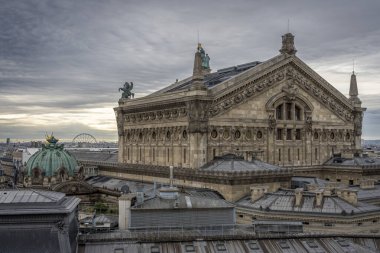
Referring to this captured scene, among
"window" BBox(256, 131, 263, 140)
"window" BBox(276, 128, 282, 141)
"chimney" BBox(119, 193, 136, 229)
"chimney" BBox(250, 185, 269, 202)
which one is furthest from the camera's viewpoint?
"window" BBox(276, 128, 282, 141)

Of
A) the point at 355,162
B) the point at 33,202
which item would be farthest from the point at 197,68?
the point at 33,202

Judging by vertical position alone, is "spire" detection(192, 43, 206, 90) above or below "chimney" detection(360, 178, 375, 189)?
above

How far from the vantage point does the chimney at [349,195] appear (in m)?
67.4

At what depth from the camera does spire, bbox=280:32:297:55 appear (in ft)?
303

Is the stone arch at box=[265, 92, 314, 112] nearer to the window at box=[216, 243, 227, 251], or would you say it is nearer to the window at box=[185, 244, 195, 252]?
the window at box=[216, 243, 227, 251]

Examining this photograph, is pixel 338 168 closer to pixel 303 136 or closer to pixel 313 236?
pixel 303 136

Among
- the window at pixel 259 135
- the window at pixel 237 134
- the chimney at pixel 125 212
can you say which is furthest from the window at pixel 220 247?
the window at pixel 259 135

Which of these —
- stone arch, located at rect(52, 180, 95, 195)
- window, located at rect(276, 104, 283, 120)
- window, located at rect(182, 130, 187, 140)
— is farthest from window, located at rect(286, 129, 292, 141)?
stone arch, located at rect(52, 180, 95, 195)

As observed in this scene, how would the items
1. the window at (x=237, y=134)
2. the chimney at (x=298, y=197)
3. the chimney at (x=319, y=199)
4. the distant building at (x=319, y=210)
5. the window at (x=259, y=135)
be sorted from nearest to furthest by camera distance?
the distant building at (x=319, y=210) < the chimney at (x=319, y=199) < the chimney at (x=298, y=197) < the window at (x=237, y=134) < the window at (x=259, y=135)

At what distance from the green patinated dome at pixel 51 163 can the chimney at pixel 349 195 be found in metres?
44.7

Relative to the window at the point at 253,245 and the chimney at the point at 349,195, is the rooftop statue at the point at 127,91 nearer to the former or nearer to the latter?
the chimney at the point at 349,195

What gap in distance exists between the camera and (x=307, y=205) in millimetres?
66562

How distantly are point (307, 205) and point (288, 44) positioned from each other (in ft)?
111

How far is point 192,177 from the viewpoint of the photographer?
81.2 metres
